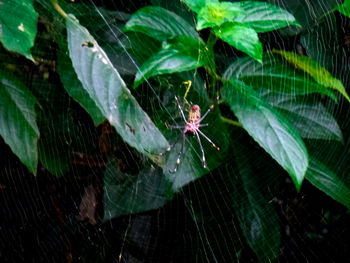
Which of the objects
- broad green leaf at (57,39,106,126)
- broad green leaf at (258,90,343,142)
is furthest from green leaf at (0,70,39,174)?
broad green leaf at (258,90,343,142)

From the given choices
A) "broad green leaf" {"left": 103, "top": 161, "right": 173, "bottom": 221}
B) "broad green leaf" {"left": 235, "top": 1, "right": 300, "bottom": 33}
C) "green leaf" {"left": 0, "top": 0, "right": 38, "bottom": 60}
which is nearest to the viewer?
"green leaf" {"left": 0, "top": 0, "right": 38, "bottom": 60}

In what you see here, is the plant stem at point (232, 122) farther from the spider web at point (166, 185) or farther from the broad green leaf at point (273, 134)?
the broad green leaf at point (273, 134)

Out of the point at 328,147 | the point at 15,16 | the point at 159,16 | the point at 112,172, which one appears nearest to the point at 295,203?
the point at 328,147

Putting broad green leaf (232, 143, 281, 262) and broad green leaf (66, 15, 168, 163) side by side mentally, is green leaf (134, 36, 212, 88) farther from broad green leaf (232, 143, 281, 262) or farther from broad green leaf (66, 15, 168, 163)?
broad green leaf (232, 143, 281, 262)

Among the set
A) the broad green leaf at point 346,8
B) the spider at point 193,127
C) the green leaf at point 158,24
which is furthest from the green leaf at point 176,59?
the broad green leaf at point 346,8

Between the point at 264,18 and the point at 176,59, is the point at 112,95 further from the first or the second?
the point at 264,18

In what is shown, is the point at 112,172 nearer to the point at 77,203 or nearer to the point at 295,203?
the point at 77,203
